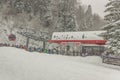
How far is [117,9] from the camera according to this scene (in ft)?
86.9

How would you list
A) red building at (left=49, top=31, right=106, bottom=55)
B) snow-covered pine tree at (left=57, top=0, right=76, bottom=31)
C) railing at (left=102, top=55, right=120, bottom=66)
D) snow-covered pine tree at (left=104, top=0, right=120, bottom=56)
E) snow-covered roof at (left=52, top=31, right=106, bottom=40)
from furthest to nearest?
snow-covered pine tree at (left=57, top=0, right=76, bottom=31), snow-covered roof at (left=52, top=31, right=106, bottom=40), red building at (left=49, top=31, right=106, bottom=55), railing at (left=102, top=55, right=120, bottom=66), snow-covered pine tree at (left=104, top=0, right=120, bottom=56)

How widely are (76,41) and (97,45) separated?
15.9ft

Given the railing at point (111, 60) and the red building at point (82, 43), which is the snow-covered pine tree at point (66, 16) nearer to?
the red building at point (82, 43)

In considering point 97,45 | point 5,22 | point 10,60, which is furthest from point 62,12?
point 10,60

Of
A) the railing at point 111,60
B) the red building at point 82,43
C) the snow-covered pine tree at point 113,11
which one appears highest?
the snow-covered pine tree at point 113,11

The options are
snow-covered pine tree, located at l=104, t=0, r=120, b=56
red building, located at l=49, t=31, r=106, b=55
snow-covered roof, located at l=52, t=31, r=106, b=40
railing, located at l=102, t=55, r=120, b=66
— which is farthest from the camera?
snow-covered roof, located at l=52, t=31, r=106, b=40

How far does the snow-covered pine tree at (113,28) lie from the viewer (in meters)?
25.1

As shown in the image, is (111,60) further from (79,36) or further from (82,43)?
(79,36)

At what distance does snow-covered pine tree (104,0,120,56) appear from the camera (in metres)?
25.1

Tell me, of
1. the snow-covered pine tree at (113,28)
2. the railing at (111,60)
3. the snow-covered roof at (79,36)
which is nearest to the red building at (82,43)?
the snow-covered roof at (79,36)

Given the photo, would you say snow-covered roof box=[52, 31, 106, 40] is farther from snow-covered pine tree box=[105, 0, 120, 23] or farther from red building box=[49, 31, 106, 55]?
snow-covered pine tree box=[105, 0, 120, 23]

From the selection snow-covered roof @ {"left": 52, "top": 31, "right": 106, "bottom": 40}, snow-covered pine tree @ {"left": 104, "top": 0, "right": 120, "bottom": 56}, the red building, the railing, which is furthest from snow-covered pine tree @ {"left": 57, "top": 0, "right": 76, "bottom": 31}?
snow-covered pine tree @ {"left": 104, "top": 0, "right": 120, "bottom": 56}

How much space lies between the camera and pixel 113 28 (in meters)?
26.0

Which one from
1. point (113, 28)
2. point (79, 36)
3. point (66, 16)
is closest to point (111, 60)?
point (113, 28)
